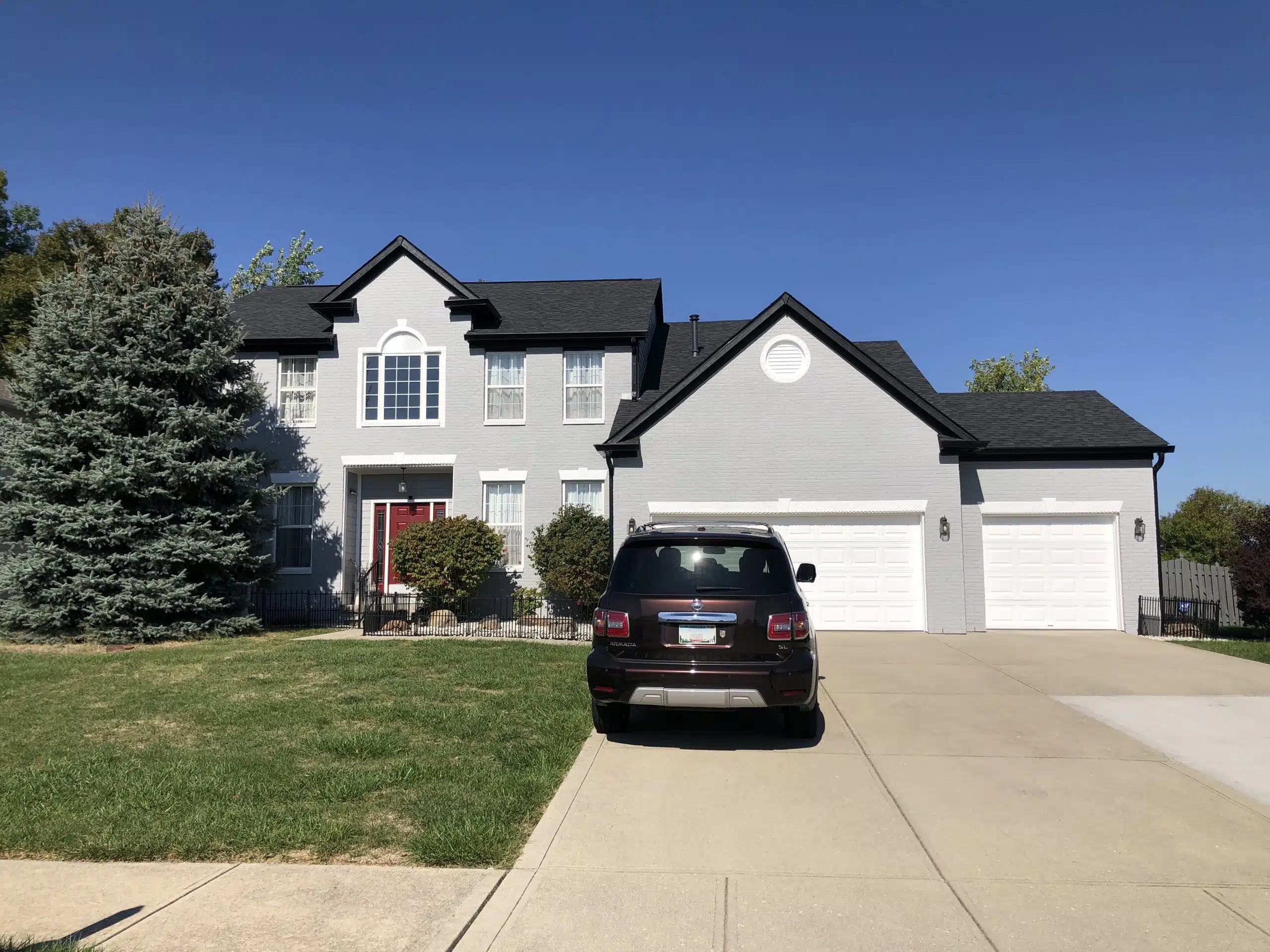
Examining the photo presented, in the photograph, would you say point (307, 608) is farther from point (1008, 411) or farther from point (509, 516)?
point (1008, 411)

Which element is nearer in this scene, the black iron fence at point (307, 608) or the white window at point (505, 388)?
the black iron fence at point (307, 608)

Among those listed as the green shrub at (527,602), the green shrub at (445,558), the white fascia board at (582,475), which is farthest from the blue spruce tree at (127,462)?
the white fascia board at (582,475)

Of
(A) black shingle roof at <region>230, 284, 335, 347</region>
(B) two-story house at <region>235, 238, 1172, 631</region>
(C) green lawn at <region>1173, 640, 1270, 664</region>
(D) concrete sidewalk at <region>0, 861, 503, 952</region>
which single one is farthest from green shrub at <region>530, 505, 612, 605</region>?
(D) concrete sidewalk at <region>0, 861, 503, 952</region>

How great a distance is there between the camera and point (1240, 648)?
14211mm

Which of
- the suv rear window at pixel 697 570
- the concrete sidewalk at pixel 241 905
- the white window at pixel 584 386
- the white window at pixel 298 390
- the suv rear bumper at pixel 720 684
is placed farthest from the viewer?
the white window at pixel 298 390

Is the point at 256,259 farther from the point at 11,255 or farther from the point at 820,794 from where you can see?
the point at 820,794

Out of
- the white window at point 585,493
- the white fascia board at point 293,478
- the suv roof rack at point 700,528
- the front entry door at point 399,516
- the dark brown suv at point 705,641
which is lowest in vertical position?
the dark brown suv at point 705,641

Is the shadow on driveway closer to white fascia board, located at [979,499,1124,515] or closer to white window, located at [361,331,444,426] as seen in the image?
white fascia board, located at [979,499,1124,515]

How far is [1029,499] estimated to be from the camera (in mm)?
16688

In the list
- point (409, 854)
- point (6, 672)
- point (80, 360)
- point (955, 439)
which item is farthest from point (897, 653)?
point (80, 360)

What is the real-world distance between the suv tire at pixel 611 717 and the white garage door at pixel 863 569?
8.82m

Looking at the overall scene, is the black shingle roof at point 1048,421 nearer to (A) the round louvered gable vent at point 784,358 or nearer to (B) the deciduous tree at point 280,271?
(A) the round louvered gable vent at point 784,358

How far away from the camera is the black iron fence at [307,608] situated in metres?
18.9

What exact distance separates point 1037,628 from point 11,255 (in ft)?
120
